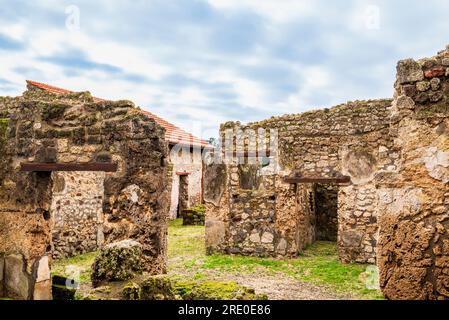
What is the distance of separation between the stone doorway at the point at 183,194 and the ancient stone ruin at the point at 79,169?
13.3 m

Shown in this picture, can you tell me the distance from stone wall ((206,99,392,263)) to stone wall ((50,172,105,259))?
9.59 feet

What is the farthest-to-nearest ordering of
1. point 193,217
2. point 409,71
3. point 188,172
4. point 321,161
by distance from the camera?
point 188,172
point 193,217
point 321,161
point 409,71

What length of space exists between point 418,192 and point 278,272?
4584 mm

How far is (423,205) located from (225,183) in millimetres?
6118

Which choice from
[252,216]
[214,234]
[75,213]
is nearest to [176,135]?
[75,213]

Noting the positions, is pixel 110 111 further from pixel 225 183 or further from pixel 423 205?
pixel 225 183

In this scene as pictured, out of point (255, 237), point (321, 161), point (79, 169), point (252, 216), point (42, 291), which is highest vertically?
point (321, 161)

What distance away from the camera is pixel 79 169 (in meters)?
5.01

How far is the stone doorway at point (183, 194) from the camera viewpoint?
18.6 m

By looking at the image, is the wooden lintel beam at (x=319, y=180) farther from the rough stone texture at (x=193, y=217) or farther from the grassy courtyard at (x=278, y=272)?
the rough stone texture at (x=193, y=217)

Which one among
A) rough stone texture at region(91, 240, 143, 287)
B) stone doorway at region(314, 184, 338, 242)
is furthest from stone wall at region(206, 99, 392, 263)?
rough stone texture at region(91, 240, 143, 287)

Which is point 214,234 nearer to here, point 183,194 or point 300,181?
point 300,181

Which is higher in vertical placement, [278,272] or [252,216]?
[252,216]

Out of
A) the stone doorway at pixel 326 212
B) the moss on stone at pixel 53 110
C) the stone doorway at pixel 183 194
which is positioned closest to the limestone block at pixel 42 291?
the moss on stone at pixel 53 110
